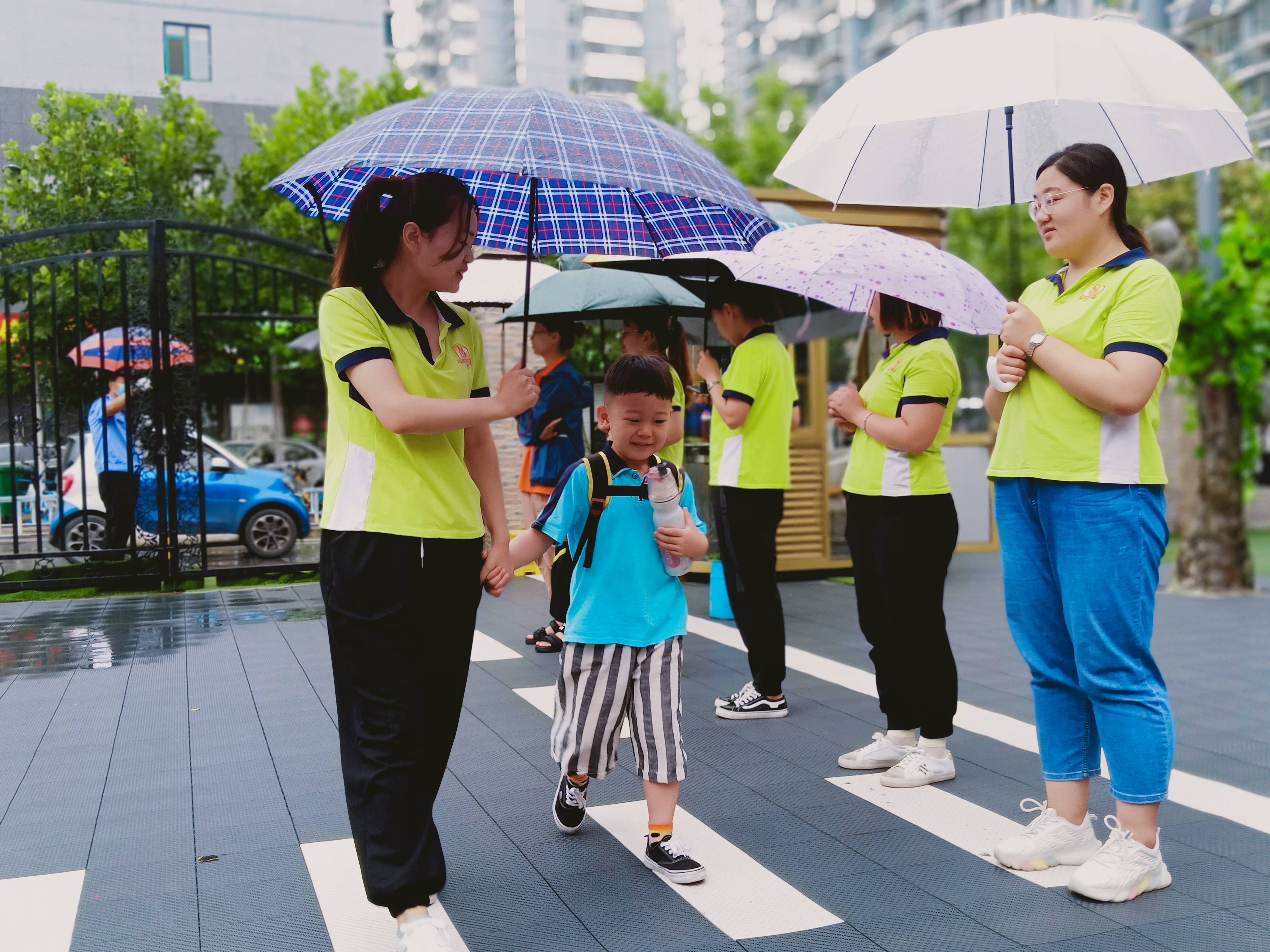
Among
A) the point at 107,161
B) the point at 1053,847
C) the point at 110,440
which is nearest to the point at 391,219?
the point at 1053,847

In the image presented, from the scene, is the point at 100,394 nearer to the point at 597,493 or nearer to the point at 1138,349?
the point at 597,493

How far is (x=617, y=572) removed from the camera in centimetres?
317

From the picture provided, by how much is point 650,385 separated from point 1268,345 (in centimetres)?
764

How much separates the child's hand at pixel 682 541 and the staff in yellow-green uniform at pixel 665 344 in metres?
2.43

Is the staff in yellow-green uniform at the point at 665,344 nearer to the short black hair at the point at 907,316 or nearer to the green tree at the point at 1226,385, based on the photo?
the short black hair at the point at 907,316

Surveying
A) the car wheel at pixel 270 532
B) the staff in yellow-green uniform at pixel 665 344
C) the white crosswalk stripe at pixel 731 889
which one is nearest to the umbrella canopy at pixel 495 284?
the staff in yellow-green uniform at pixel 665 344

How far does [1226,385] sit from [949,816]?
22.9 ft

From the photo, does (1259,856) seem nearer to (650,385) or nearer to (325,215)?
(650,385)

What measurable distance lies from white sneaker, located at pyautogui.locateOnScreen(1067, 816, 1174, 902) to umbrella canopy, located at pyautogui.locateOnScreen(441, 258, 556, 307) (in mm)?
4403

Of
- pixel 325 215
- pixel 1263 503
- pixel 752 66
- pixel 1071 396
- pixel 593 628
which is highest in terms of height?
pixel 752 66

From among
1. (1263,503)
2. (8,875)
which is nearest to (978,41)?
(8,875)

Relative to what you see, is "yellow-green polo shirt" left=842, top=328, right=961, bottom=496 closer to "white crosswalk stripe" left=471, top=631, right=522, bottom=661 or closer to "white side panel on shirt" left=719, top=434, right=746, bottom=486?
"white side panel on shirt" left=719, top=434, right=746, bottom=486

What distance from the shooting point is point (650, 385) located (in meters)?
3.13

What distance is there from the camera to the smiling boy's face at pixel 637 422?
3129 millimetres
